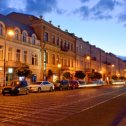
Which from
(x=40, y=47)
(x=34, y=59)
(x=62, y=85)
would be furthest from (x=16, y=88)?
(x=40, y=47)

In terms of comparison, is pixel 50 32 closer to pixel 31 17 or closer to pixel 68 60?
pixel 31 17

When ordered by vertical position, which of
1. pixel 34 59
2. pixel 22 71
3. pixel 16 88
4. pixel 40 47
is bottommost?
pixel 16 88

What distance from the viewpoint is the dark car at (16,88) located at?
31484mm

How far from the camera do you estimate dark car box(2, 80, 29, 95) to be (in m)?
31.5

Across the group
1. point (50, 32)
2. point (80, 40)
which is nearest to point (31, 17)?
point (50, 32)

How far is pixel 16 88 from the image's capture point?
1252 inches

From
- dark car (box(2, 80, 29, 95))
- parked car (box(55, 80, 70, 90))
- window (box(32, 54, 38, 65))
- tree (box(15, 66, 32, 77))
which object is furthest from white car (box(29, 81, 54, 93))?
window (box(32, 54, 38, 65))

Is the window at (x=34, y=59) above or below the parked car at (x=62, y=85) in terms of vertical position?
above

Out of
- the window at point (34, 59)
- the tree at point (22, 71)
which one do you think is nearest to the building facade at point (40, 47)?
the window at point (34, 59)

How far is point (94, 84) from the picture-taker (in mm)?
70438

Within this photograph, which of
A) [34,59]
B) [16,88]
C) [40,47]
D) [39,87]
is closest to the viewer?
[16,88]

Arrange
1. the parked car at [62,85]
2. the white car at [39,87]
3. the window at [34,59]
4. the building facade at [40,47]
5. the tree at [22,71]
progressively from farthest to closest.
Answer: the window at [34,59] < the parked car at [62,85] < the building facade at [40,47] < the tree at [22,71] < the white car at [39,87]

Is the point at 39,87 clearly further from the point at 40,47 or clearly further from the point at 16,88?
the point at 40,47

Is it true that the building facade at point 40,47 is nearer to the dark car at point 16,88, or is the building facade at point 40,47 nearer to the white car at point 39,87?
the white car at point 39,87
